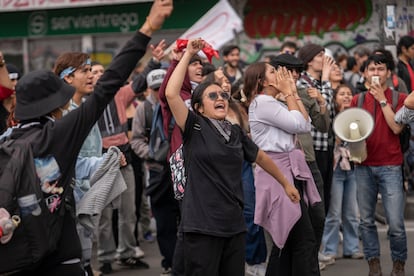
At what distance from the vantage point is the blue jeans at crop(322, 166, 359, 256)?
9.52m

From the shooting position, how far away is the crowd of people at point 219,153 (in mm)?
4754

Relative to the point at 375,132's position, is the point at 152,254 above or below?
below

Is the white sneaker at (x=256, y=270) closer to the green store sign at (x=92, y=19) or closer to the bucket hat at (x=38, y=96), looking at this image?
the bucket hat at (x=38, y=96)

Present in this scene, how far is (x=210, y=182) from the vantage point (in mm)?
5965

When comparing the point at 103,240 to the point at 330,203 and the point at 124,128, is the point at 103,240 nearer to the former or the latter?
the point at 124,128

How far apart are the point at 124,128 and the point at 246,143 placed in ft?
9.68

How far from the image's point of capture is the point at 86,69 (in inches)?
267

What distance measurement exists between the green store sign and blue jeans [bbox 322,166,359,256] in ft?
34.2

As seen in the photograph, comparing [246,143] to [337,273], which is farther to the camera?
[337,273]

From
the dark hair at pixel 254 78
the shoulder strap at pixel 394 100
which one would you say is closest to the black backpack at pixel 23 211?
the dark hair at pixel 254 78

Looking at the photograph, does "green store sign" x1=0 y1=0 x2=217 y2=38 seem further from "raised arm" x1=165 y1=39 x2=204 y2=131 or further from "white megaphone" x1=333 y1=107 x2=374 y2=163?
"raised arm" x1=165 y1=39 x2=204 y2=131

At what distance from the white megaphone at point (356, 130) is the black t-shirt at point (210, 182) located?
216 centimetres

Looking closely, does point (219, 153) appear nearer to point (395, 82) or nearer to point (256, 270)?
point (256, 270)

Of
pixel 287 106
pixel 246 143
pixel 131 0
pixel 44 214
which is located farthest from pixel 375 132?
pixel 131 0
